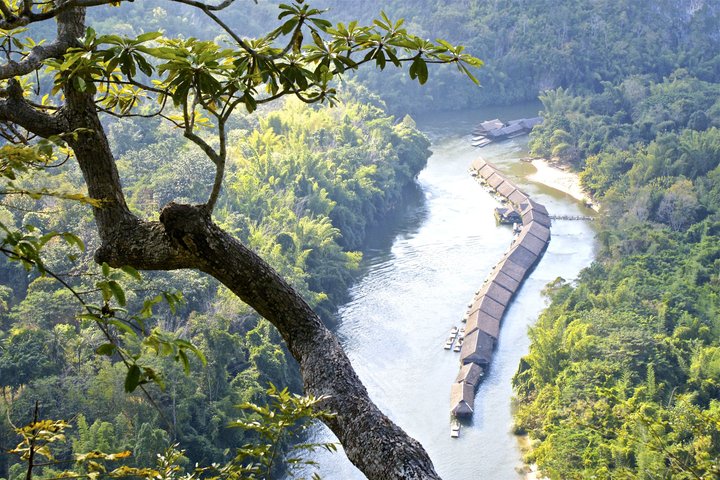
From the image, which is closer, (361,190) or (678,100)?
(361,190)

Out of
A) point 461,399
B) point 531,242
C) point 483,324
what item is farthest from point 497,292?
point 461,399

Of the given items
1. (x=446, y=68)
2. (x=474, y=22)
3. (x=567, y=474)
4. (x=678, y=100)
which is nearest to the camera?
(x=567, y=474)

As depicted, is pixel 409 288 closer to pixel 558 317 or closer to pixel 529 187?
pixel 558 317

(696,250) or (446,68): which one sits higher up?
(446,68)

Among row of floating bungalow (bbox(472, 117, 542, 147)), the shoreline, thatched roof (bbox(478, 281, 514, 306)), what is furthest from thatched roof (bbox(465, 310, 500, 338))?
row of floating bungalow (bbox(472, 117, 542, 147))

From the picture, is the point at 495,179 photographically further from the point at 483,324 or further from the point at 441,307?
the point at 483,324

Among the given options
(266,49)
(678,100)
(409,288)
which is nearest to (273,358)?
(409,288)

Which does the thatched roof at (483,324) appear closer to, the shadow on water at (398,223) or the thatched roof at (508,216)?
the shadow on water at (398,223)

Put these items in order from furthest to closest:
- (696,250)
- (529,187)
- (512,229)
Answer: (529,187) < (512,229) < (696,250)
